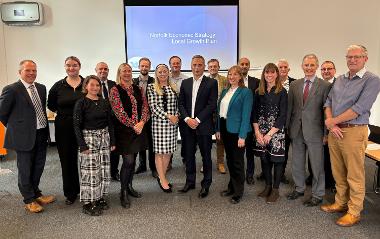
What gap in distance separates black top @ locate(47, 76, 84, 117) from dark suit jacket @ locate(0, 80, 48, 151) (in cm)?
23

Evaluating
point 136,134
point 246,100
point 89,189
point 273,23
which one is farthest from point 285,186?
point 273,23

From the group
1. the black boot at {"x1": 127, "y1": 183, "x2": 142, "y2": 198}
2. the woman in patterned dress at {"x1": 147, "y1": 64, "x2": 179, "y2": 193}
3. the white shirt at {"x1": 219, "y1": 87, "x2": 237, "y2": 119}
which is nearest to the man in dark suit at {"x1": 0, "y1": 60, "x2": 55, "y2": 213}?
the black boot at {"x1": 127, "y1": 183, "x2": 142, "y2": 198}

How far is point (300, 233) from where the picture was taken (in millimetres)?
2721

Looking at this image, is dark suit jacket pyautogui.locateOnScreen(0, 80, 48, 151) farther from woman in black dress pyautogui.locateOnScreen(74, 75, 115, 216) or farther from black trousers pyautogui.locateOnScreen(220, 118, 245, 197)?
black trousers pyautogui.locateOnScreen(220, 118, 245, 197)

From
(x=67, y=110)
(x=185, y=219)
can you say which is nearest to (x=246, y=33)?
(x=67, y=110)

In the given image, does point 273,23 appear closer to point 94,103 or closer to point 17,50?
point 94,103

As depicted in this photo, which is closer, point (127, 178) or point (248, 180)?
point (127, 178)

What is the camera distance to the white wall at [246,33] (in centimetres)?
562

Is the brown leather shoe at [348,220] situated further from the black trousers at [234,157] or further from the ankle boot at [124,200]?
the ankle boot at [124,200]

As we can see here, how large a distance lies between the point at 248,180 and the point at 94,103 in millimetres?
2102

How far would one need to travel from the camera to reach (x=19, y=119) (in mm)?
2979

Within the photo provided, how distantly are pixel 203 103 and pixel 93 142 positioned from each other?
1.15 meters

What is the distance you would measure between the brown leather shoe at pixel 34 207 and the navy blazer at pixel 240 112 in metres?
2.06

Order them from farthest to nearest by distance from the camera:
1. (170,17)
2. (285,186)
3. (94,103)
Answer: (170,17) < (285,186) < (94,103)
